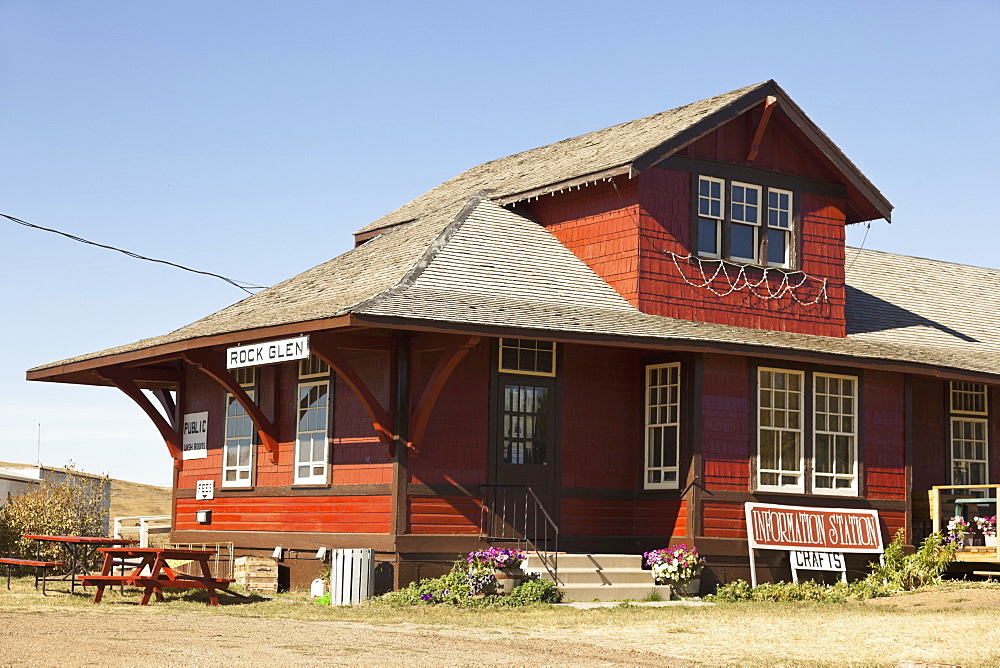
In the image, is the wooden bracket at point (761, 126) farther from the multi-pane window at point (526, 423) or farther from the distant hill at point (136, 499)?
the distant hill at point (136, 499)

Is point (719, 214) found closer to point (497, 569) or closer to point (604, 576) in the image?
point (604, 576)

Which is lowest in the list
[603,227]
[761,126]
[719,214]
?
[603,227]

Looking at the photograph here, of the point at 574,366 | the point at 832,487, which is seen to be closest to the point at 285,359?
the point at 574,366

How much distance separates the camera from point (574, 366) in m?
20.5

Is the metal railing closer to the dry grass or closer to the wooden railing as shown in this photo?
the dry grass

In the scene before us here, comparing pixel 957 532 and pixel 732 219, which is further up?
pixel 732 219

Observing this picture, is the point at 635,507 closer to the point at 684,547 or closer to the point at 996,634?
the point at 684,547

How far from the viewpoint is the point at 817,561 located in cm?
2086

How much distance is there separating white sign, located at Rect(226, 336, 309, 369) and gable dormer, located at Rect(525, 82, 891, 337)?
6.02 metres

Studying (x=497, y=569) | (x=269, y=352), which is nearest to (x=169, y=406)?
(x=269, y=352)

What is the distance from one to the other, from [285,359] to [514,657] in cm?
708

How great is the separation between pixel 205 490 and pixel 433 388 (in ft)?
22.2

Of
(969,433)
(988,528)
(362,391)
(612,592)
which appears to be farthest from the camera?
(969,433)

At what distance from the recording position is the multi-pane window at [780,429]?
2086 cm
